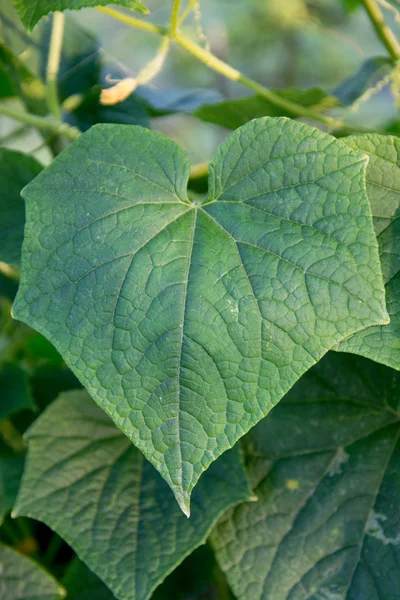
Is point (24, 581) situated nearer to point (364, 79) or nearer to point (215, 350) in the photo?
point (215, 350)

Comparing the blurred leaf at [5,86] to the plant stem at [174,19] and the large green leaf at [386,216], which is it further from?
the large green leaf at [386,216]

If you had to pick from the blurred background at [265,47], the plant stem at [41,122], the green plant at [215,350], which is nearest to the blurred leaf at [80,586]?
the green plant at [215,350]

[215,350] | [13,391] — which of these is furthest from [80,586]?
[215,350]

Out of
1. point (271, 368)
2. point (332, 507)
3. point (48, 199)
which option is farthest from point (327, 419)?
point (48, 199)

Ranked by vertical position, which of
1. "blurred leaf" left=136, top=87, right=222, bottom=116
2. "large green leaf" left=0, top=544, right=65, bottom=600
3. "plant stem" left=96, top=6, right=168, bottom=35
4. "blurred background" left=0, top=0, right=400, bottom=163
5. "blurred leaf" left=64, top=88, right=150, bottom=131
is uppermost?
"plant stem" left=96, top=6, right=168, bottom=35

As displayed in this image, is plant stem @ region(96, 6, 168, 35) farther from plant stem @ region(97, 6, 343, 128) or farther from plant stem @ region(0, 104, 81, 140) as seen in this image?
plant stem @ region(0, 104, 81, 140)

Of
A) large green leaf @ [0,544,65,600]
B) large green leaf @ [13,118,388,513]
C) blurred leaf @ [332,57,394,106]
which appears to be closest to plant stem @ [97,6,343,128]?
blurred leaf @ [332,57,394,106]
